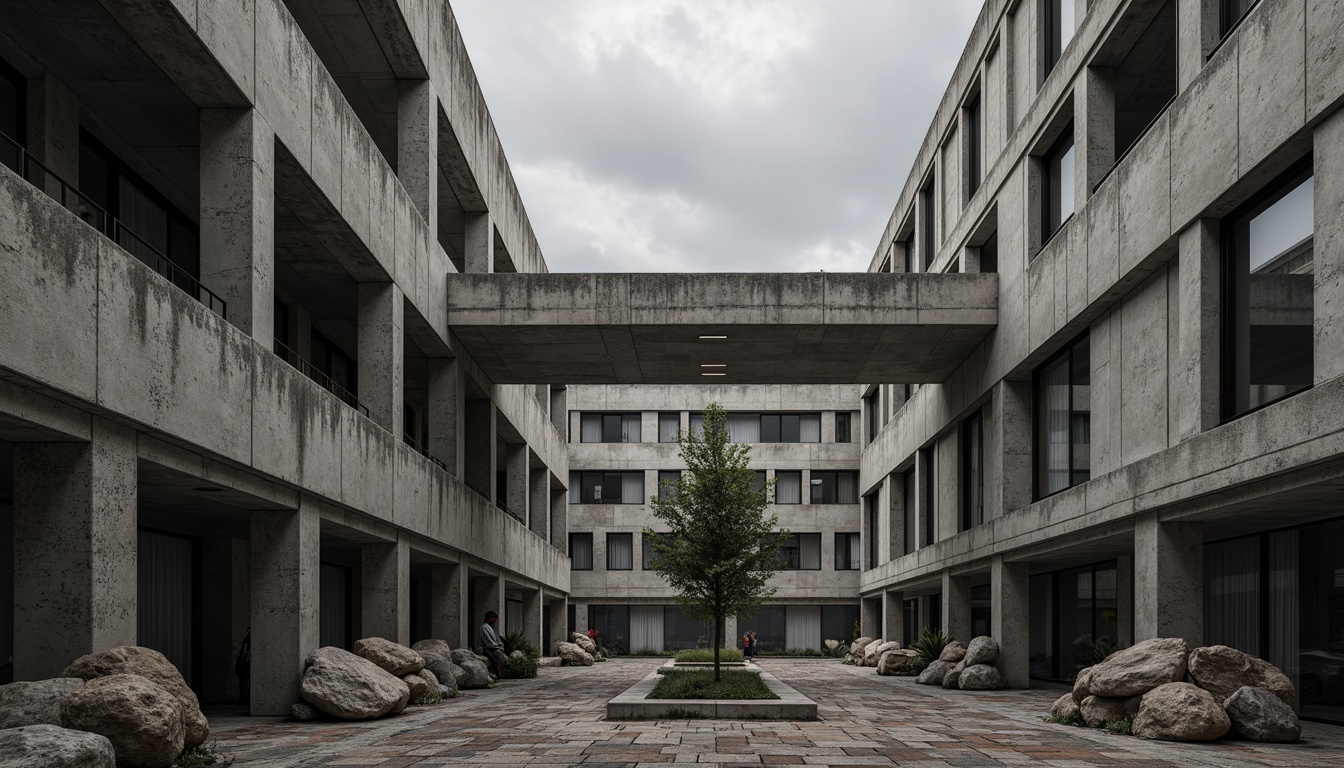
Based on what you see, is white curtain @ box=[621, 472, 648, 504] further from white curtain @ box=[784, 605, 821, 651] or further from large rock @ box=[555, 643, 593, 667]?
large rock @ box=[555, 643, 593, 667]

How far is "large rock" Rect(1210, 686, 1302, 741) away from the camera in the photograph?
45.9ft

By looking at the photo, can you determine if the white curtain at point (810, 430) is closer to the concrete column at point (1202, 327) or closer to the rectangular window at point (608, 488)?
the rectangular window at point (608, 488)

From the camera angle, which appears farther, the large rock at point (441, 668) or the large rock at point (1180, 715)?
the large rock at point (441, 668)

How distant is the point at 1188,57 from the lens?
17141mm

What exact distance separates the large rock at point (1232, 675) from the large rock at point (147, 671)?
1148 centimetres

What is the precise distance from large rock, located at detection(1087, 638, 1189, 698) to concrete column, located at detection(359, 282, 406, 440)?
12.8m

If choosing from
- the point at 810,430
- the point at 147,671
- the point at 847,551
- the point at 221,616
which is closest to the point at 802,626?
the point at 847,551

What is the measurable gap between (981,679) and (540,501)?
77.5 ft

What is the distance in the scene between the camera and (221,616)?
73.6ft

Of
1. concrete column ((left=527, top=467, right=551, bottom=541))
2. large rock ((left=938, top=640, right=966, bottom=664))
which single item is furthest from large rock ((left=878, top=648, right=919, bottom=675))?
concrete column ((left=527, top=467, right=551, bottom=541))

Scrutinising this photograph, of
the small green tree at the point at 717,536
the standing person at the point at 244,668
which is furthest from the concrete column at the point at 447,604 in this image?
the small green tree at the point at 717,536

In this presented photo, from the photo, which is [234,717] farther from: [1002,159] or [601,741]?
[1002,159]

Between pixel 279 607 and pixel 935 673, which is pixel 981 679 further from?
pixel 279 607

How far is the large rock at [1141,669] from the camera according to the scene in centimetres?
1523
